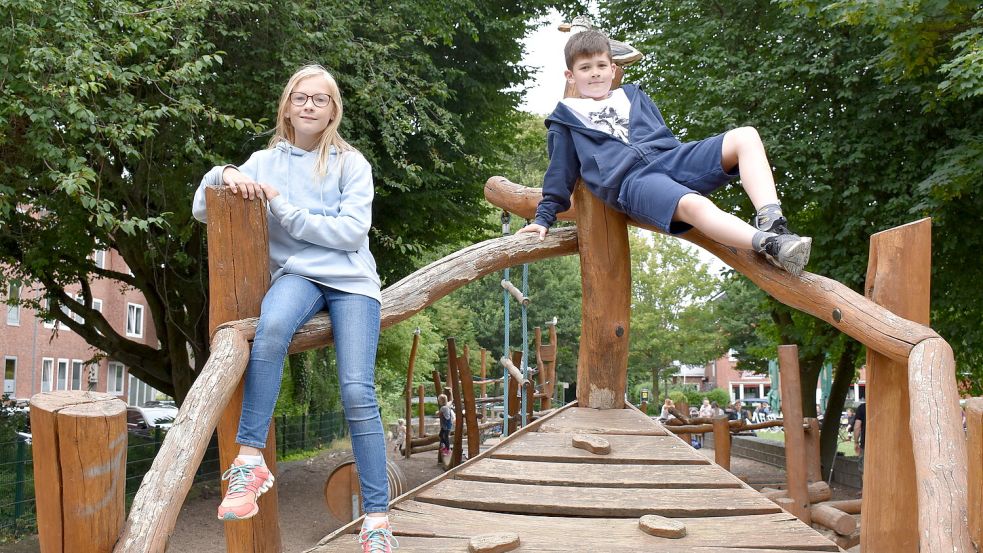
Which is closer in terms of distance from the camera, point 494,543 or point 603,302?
point 494,543

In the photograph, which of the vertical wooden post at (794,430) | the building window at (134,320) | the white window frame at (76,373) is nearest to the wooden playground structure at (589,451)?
the vertical wooden post at (794,430)

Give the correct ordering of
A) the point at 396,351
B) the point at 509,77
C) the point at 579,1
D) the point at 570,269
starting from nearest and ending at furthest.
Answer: the point at 509,77 < the point at 579,1 < the point at 396,351 < the point at 570,269

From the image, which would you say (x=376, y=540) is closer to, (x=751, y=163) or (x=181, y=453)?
(x=181, y=453)

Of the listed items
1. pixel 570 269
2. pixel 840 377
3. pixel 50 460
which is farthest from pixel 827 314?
pixel 570 269

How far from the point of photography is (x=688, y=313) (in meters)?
30.7

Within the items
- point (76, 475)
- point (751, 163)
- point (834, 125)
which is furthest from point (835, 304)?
point (834, 125)

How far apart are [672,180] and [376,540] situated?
1.72 metres

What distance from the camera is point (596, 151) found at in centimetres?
354

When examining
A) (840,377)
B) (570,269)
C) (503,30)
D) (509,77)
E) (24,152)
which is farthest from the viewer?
(570,269)

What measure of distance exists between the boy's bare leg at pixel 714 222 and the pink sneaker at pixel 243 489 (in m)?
1.68

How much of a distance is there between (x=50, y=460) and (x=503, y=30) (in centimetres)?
1067

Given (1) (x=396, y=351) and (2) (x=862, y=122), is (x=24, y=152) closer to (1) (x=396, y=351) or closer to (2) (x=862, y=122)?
(2) (x=862, y=122)

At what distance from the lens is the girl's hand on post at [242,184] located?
2684 millimetres

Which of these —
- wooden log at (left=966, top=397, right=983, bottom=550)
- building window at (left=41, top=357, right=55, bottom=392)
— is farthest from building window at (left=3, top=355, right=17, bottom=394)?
wooden log at (left=966, top=397, right=983, bottom=550)
